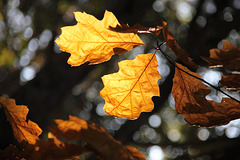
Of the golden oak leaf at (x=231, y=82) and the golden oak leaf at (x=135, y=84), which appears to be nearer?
the golden oak leaf at (x=231, y=82)

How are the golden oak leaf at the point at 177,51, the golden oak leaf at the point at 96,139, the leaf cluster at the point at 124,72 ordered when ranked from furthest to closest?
the leaf cluster at the point at 124,72
the golden oak leaf at the point at 177,51
the golden oak leaf at the point at 96,139

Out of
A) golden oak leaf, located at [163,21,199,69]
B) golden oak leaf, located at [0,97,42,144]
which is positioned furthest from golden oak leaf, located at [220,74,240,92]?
golden oak leaf, located at [0,97,42,144]

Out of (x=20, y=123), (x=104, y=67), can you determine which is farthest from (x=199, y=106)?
(x=104, y=67)

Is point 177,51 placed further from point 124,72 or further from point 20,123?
point 20,123

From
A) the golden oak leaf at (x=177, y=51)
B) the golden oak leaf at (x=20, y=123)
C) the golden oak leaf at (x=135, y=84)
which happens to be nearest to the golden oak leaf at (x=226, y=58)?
the golden oak leaf at (x=177, y=51)

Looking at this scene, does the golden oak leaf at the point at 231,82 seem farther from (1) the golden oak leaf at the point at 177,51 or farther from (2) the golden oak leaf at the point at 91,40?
(2) the golden oak leaf at the point at 91,40
